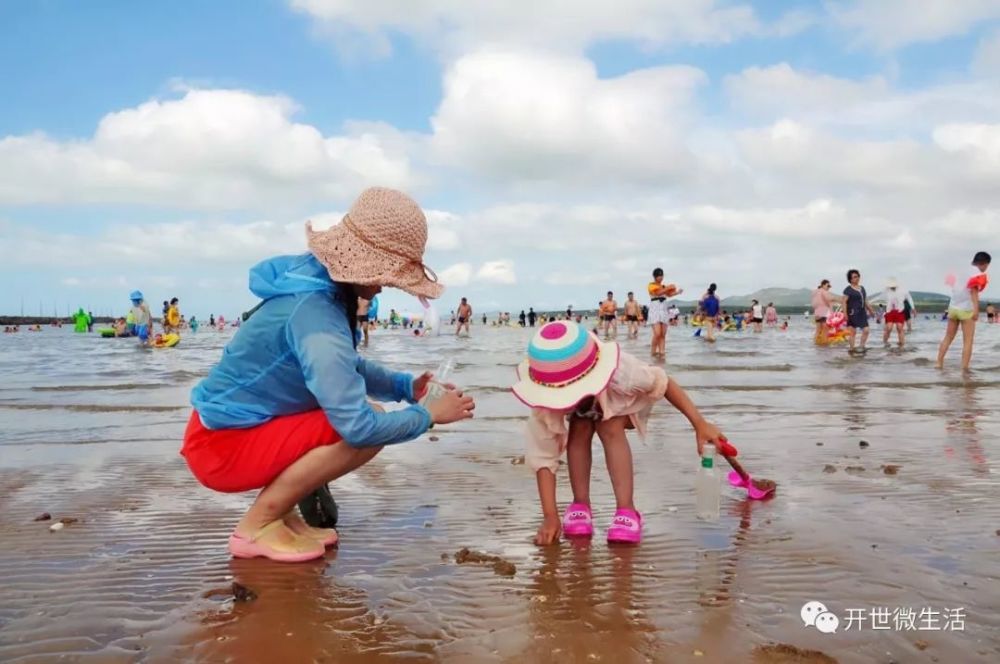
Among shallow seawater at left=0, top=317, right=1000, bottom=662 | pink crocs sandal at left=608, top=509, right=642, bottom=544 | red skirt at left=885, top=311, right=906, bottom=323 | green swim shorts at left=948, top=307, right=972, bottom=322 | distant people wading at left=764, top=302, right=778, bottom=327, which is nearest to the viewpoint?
shallow seawater at left=0, top=317, right=1000, bottom=662

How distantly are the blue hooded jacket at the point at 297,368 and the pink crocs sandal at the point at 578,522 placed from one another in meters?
0.85

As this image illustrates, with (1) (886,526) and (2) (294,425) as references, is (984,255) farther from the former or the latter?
(2) (294,425)

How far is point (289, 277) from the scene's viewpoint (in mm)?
2990

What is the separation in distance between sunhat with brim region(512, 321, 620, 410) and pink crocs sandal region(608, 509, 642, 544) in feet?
1.72

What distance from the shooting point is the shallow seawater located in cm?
231

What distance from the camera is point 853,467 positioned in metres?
4.66

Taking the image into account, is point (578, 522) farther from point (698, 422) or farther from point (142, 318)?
point (142, 318)

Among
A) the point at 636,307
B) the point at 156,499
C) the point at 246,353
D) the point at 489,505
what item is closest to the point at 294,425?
the point at 246,353

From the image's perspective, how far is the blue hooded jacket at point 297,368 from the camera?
9.25 ft

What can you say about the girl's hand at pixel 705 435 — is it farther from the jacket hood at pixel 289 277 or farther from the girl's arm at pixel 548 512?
the jacket hood at pixel 289 277

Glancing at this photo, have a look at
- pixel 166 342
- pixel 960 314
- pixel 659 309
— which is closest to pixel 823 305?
pixel 659 309

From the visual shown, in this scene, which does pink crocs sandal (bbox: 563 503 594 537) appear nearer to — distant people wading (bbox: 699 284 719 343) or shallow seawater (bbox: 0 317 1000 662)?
shallow seawater (bbox: 0 317 1000 662)

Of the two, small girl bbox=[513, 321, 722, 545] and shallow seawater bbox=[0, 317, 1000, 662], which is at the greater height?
small girl bbox=[513, 321, 722, 545]

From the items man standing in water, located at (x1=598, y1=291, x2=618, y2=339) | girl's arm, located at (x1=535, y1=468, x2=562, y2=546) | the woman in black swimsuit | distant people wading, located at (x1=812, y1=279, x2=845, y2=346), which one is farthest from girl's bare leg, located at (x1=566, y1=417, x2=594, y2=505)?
man standing in water, located at (x1=598, y1=291, x2=618, y2=339)
